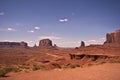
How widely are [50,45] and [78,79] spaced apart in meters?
171

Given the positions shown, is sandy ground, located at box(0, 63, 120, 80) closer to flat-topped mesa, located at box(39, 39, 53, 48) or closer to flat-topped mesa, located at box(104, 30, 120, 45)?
flat-topped mesa, located at box(104, 30, 120, 45)

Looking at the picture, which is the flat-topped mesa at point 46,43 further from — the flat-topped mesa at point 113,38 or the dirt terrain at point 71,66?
the dirt terrain at point 71,66

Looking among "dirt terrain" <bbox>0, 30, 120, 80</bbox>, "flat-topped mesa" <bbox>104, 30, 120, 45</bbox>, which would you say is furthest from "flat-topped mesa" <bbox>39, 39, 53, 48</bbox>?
"dirt terrain" <bbox>0, 30, 120, 80</bbox>

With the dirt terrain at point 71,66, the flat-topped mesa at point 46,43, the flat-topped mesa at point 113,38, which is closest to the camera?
Answer: the dirt terrain at point 71,66

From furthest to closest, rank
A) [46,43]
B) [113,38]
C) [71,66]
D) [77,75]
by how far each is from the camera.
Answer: [46,43], [113,38], [71,66], [77,75]

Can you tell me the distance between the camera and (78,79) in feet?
40.1

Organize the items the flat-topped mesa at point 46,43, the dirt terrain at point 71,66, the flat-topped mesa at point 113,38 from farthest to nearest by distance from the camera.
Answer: the flat-topped mesa at point 46,43 < the flat-topped mesa at point 113,38 < the dirt terrain at point 71,66

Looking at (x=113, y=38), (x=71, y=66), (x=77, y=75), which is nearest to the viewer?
(x=77, y=75)

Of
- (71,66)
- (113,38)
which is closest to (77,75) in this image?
(71,66)

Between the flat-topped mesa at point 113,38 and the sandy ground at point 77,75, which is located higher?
the flat-topped mesa at point 113,38

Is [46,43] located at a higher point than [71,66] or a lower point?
higher

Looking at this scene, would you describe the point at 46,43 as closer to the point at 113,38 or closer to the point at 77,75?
the point at 113,38

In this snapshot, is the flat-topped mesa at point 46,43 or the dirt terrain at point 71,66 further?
the flat-topped mesa at point 46,43

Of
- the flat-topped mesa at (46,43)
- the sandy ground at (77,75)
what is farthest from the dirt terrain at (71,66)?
the flat-topped mesa at (46,43)
